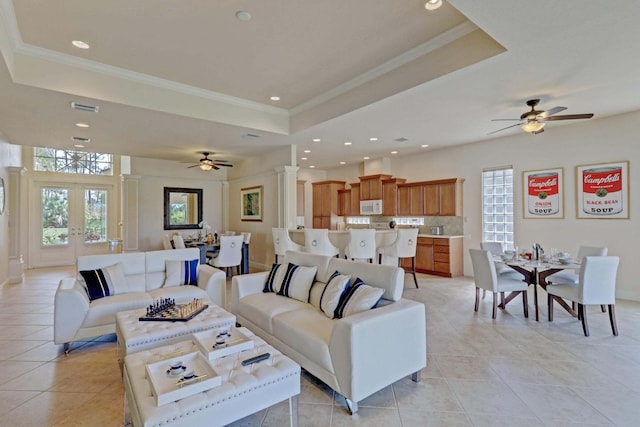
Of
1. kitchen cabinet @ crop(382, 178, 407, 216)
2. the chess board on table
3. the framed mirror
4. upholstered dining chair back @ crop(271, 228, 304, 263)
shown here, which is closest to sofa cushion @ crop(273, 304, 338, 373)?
the chess board on table

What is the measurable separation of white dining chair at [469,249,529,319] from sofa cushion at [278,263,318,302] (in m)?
2.42

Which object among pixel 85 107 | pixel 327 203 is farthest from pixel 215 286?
pixel 327 203

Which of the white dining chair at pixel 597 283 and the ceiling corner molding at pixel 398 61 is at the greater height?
the ceiling corner molding at pixel 398 61

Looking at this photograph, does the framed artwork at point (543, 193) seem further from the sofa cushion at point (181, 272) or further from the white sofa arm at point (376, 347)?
the sofa cushion at point (181, 272)

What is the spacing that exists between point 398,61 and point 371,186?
491cm

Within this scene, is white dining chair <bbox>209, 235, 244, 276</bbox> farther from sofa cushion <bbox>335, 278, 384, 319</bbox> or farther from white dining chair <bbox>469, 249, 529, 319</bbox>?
white dining chair <bbox>469, 249, 529, 319</bbox>

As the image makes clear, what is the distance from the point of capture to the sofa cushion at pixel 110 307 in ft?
Answer: 10.4

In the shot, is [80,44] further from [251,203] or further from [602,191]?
[602,191]

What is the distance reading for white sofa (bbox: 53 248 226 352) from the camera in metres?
3.06

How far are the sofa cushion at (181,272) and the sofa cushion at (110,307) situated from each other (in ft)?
1.69

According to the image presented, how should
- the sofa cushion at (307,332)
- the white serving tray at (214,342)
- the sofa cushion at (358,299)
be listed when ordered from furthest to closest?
the sofa cushion at (358,299) < the sofa cushion at (307,332) < the white serving tray at (214,342)

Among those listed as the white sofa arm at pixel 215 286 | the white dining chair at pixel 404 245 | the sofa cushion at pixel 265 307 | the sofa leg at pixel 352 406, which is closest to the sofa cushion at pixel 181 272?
the white sofa arm at pixel 215 286

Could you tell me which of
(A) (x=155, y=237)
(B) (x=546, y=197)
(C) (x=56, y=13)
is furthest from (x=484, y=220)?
(A) (x=155, y=237)

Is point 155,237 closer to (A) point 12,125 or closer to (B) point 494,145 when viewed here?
(A) point 12,125
